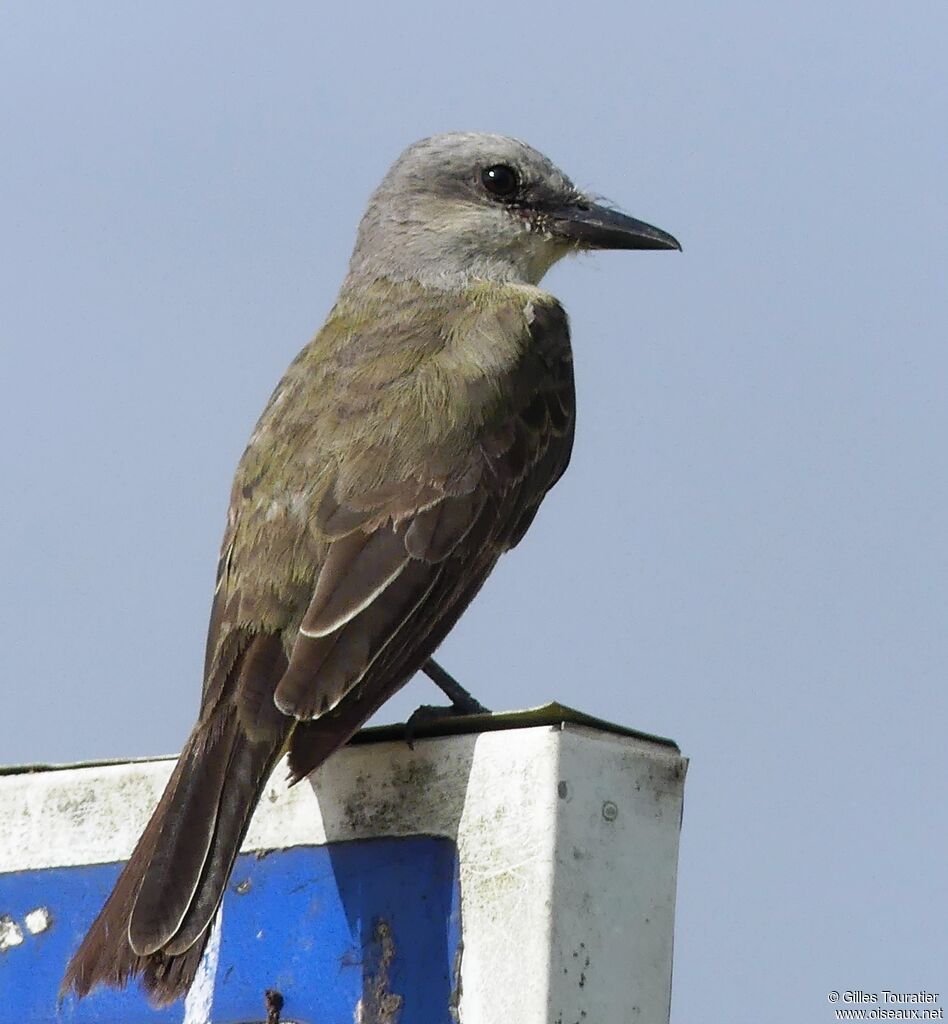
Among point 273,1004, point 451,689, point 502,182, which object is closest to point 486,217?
point 502,182

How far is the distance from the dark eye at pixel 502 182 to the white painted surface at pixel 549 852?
3.52m

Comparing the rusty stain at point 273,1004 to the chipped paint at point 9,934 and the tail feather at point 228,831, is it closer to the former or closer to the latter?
the tail feather at point 228,831

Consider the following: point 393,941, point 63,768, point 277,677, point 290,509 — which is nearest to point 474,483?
point 290,509

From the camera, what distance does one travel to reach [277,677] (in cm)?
471

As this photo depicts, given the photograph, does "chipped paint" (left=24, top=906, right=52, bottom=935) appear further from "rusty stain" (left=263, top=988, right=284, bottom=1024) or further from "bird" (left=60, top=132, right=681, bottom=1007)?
"rusty stain" (left=263, top=988, right=284, bottom=1024)

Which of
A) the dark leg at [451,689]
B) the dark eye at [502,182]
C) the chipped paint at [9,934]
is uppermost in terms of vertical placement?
the dark eye at [502,182]

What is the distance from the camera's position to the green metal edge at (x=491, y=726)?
3740mm

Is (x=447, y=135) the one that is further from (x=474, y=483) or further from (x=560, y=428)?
(x=474, y=483)

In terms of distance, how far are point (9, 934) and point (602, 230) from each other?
3.76 metres

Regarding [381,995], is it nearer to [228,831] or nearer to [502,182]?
[228,831]

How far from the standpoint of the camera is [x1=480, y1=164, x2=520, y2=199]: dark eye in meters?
7.21

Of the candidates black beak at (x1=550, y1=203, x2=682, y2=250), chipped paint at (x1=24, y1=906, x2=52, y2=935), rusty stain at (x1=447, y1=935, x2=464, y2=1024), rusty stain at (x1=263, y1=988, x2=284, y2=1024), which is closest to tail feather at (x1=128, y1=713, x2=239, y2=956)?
rusty stain at (x1=263, y1=988, x2=284, y2=1024)

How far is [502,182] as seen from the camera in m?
7.21

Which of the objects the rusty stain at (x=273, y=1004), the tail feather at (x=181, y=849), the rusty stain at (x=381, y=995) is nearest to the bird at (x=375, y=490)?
the tail feather at (x=181, y=849)
